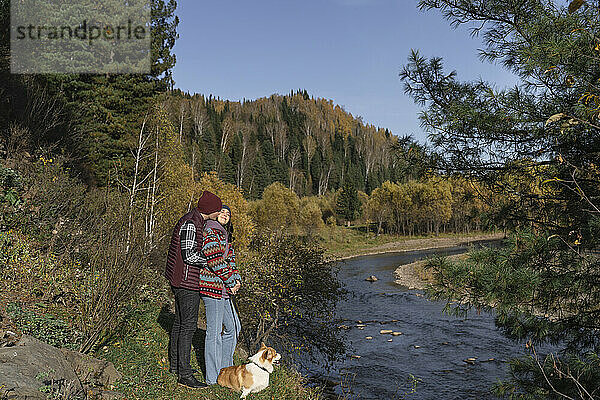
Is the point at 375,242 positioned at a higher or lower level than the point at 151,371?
lower

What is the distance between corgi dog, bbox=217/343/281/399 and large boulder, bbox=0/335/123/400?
3.71 ft

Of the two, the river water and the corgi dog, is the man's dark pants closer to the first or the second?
the corgi dog

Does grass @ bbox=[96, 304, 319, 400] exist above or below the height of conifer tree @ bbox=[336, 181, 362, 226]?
below

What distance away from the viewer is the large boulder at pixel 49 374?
3.12 meters

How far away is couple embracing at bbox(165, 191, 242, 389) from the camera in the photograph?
15.0 ft

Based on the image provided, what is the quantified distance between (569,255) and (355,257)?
37.7 metres

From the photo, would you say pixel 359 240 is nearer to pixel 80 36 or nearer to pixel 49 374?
pixel 80 36

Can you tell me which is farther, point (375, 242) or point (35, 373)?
point (375, 242)

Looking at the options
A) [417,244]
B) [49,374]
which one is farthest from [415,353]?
[417,244]

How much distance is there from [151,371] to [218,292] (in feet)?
4.38

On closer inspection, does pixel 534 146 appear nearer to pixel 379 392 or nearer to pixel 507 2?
pixel 507 2

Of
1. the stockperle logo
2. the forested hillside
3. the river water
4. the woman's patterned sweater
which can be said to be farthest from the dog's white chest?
the forested hillside

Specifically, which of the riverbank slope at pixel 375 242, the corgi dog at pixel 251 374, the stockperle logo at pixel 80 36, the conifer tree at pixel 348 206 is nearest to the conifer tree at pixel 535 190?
the corgi dog at pixel 251 374

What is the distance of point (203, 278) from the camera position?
4.66m
